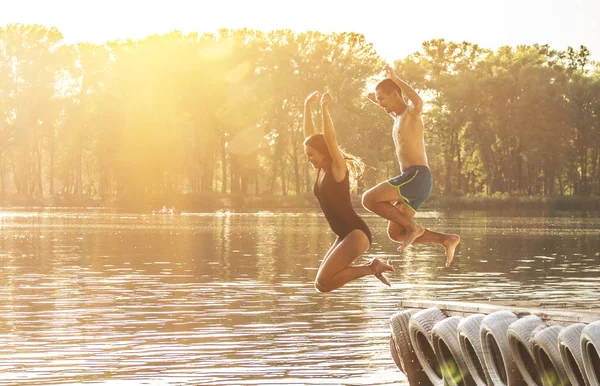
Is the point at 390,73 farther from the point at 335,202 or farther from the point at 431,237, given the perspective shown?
the point at 431,237

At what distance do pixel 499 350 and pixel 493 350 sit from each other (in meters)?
0.21

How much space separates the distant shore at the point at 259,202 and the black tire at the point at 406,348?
87.9 m

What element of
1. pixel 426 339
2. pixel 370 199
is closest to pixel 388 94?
pixel 370 199

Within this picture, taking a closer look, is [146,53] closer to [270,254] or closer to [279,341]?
[270,254]

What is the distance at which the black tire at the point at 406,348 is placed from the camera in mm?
17547

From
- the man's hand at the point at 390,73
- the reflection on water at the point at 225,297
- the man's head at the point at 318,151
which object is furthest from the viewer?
the reflection on water at the point at 225,297

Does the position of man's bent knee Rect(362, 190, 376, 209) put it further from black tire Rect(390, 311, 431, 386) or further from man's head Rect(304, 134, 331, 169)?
black tire Rect(390, 311, 431, 386)

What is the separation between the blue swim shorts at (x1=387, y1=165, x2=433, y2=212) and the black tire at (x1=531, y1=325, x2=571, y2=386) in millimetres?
2432

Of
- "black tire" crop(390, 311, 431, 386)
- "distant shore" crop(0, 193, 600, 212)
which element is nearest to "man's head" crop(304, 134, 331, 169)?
"black tire" crop(390, 311, 431, 386)

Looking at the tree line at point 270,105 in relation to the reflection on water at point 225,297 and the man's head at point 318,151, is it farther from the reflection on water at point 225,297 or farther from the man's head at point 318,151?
the man's head at point 318,151

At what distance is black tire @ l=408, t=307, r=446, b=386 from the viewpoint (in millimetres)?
16844

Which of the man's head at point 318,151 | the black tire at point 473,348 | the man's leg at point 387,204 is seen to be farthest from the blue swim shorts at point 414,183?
the black tire at point 473,348

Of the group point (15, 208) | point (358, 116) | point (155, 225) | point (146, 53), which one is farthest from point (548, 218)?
point (15, 208)

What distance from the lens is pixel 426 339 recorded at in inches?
679
